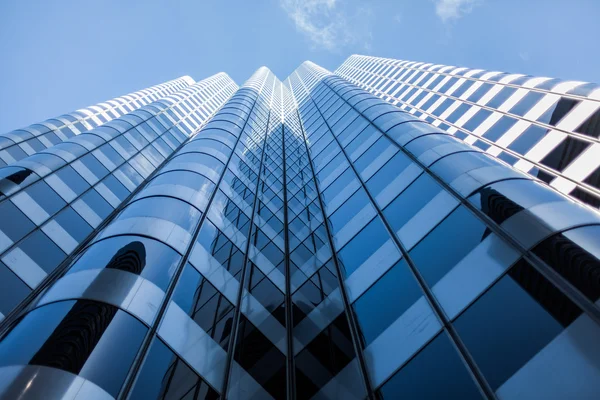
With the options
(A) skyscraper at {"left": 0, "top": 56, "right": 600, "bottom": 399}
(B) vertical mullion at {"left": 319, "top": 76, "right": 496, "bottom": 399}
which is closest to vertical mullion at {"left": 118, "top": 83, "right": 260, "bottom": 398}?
(A) skyscraper at {"left": 0, "top": 56, "right": 600, "bottom": 399}

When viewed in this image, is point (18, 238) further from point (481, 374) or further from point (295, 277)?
point (481, 374)

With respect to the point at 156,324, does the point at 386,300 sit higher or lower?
lower

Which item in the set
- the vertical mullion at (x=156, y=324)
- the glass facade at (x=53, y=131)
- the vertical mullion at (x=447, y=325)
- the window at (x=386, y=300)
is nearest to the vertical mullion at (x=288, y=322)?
the window at (x=386, y=300)

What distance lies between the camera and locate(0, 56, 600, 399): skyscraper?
6.73 meters

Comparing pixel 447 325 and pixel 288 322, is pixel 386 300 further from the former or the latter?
pixel 288 322

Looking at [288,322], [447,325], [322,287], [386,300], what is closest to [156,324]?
[288,322]

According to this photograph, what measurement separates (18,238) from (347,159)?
14.9 meters

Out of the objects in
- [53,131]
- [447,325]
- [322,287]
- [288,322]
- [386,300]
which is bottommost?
[322,287]

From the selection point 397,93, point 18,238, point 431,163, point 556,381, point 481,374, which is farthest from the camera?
point 397,93

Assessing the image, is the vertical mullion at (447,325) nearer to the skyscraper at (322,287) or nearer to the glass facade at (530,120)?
the skyscraper at (322,287)

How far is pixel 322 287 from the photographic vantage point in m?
12.2

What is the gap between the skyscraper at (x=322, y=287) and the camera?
6.73m

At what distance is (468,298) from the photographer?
8.05 meters

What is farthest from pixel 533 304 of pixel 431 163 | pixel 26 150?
pixel 26 150
